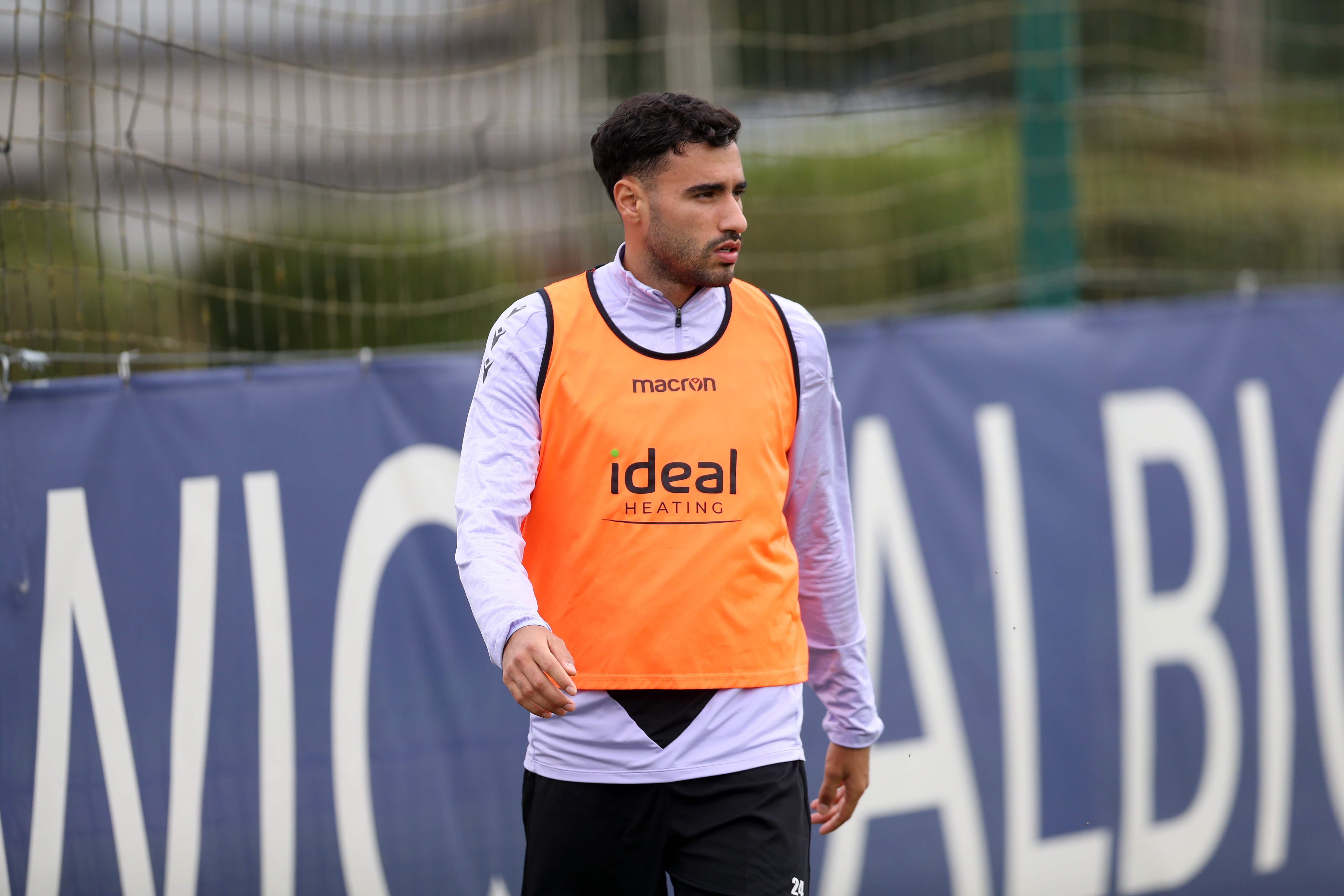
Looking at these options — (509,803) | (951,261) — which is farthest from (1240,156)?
(509,803)

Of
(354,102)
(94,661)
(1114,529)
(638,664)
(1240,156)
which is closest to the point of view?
(638,664)

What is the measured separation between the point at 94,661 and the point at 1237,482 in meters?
3.82

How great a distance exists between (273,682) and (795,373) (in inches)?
72.2

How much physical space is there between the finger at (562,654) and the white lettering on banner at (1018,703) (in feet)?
8.57

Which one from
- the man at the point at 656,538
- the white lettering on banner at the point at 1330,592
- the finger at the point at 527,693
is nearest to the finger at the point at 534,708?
the finger at the point at 527,693

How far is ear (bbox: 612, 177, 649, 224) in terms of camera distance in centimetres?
267

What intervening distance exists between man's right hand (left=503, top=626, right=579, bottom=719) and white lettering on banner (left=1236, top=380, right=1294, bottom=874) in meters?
3.50

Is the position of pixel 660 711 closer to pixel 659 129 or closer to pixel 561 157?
pixel 659 129

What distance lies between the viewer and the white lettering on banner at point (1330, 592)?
16.5ft

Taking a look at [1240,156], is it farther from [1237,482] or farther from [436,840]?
[436,840]

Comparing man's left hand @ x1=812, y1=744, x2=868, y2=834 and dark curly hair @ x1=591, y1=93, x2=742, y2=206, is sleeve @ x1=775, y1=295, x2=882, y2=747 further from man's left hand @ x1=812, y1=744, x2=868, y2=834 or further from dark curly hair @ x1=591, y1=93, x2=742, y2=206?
dark curly hair @ x1=591, y1=93, x2=742, y2=206

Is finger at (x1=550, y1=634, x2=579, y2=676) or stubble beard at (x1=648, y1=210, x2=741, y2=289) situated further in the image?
stubble beard at (x1=648, y1=210, x2=741, y2=289)

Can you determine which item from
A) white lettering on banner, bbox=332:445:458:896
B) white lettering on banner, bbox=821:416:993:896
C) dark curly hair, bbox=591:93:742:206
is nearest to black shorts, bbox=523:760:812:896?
dark curly hair, bbox=591:93:742:206

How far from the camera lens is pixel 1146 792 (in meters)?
4.73
